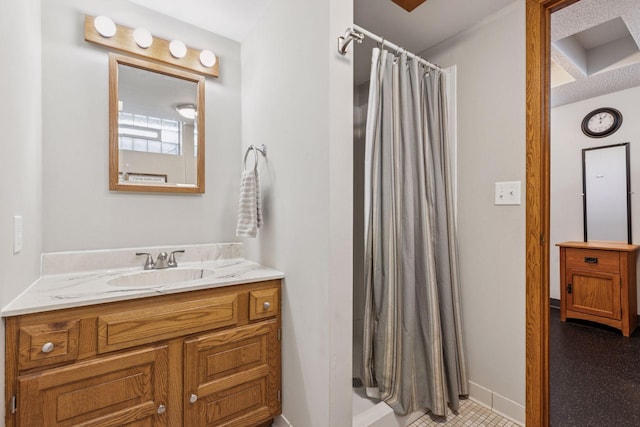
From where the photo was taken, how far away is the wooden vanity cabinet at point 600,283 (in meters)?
2.43

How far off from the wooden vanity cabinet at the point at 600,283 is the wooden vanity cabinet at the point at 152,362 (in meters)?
2.85

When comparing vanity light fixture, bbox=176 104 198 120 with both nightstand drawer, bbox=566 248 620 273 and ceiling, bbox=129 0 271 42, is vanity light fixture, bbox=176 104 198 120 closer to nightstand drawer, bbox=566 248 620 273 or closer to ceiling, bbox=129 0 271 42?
ceiling, bbox=129 0 271 42

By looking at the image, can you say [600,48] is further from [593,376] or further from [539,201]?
[593,376]

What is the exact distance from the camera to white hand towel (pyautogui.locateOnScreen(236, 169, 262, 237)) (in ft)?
5.13

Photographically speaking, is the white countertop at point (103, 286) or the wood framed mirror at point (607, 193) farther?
the wood framed mirror at point (607, 193)

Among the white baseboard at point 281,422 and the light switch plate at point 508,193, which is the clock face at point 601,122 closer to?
the light switch plate at point 508,193

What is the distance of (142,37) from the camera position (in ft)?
5.12

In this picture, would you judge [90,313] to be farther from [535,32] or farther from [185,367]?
[535,32]

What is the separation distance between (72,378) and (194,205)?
1.02 meters

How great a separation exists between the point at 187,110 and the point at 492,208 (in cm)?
189

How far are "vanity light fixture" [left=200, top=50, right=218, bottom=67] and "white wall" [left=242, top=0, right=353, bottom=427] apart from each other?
444mm

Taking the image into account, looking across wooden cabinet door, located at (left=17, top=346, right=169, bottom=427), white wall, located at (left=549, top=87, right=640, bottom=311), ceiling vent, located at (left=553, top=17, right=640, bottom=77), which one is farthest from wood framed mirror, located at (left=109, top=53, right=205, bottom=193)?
white wall, located at (left=549, top=87, right=640, bottom=311)

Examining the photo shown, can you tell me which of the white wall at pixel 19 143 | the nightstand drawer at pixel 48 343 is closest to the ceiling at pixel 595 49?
the white wall at pixel 19 143

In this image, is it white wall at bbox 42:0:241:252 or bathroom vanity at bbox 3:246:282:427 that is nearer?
bathroom vanity at bbox 3:246:282:427
